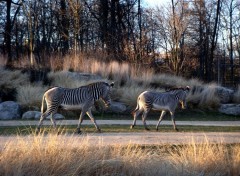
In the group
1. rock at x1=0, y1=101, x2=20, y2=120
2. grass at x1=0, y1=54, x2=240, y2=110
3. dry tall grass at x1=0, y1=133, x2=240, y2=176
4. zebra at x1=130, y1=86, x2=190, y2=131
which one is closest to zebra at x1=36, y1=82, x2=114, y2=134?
zebra at x1=130, y1=86, x2=190, y2=131

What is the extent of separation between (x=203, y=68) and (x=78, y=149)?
3640 cm

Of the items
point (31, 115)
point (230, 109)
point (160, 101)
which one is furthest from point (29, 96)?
point (230, 109)

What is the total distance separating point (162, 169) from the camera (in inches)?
337

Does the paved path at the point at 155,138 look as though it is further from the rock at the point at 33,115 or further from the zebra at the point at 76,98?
the rock at the point at 33,115

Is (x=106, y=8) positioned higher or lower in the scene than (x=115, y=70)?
higher

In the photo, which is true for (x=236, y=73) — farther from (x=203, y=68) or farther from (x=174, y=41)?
(x=174, y=41)

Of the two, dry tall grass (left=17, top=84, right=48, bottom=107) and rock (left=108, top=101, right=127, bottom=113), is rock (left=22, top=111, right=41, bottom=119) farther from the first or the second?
rock (left=108, top=101, right=127, bottom=113)

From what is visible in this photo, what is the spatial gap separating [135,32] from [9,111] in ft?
85.3

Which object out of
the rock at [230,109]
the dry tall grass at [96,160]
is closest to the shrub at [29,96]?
the rock at [230,109]

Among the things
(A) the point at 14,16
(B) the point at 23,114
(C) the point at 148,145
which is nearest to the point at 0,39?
(A) the point at 14,16

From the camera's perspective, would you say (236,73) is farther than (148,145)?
Yes

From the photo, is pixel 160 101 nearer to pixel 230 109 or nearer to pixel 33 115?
pixel 33 115

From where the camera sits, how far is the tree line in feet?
122

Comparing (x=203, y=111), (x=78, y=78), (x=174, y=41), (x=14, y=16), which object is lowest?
(x=203, y=111)
